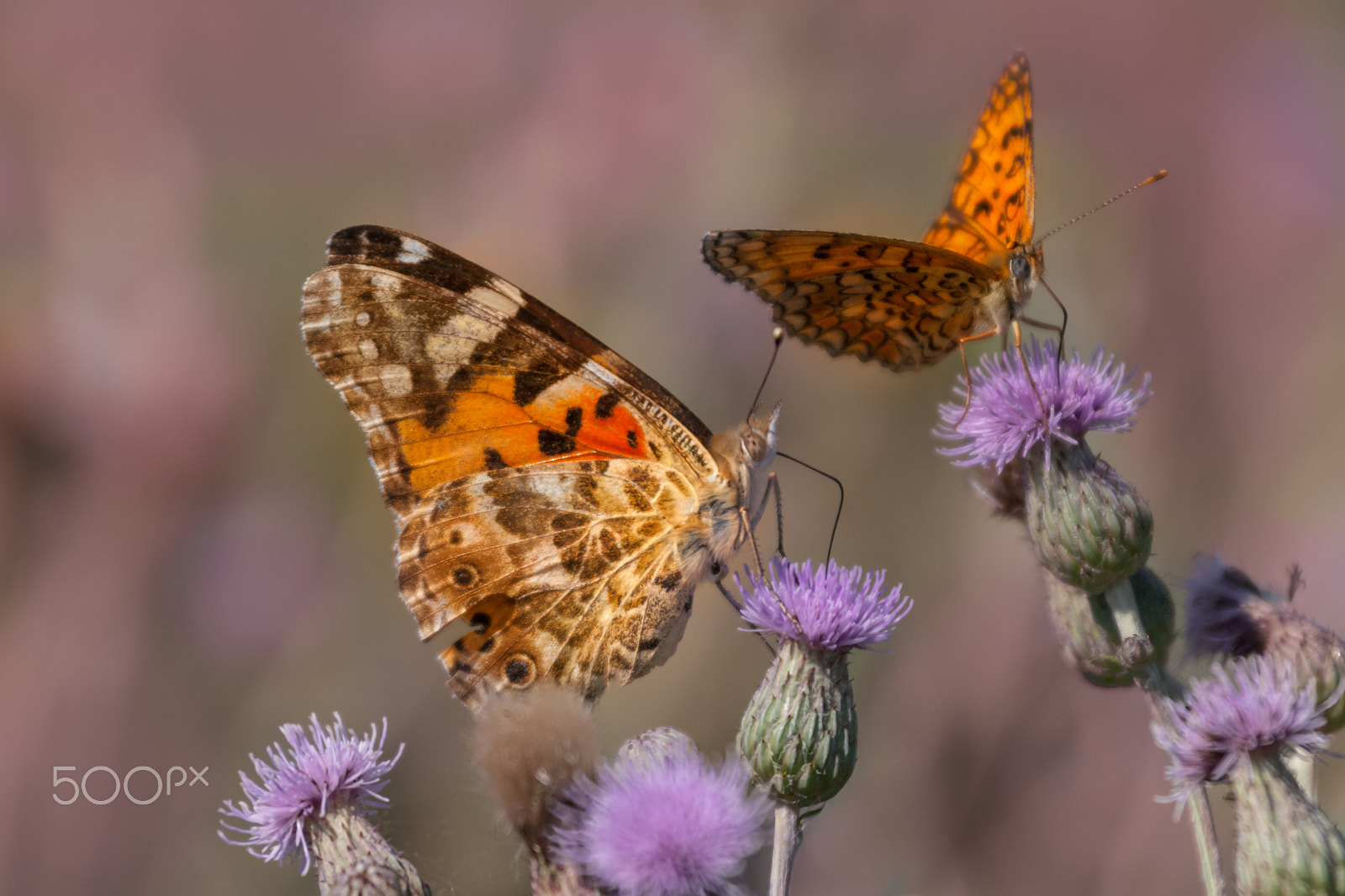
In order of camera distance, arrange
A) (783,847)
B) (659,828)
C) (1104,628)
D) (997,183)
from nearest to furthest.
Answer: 1. (659,828)
2. (783,847)
3. (1104,628)
4. (997,183)

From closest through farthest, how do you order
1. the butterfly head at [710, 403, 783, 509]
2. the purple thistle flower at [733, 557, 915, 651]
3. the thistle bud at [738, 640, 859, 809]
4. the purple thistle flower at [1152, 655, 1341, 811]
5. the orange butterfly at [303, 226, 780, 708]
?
1. the purple thistle flower at [1152, 655, 1341, 811]
2. the thistle bud at [738, 640, 859, 809]
3. the purple thistle flower at [733, 557, 915, 651]
4. the orange butterfly at [303, 226, 780, 708]
5. the butterfly head at [710, 403, 783, 509]

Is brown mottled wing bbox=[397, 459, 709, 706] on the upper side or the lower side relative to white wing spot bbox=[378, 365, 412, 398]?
lower

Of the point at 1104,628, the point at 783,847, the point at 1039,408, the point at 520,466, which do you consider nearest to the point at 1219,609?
the point at 1104,628

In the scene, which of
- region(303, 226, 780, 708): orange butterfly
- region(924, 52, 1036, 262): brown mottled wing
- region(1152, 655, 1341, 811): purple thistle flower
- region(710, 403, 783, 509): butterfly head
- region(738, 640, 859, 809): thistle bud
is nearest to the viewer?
region(1152, 655, 1341, 811): purple thistle flower

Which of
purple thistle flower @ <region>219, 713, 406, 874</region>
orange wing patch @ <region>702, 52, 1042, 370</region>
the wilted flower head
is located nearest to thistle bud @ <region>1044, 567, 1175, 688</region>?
the wilted flower head

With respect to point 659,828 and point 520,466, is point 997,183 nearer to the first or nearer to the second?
point 520,466

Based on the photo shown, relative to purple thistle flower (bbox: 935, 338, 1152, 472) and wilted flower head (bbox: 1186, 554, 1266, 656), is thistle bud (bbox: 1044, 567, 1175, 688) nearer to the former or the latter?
wilted flower head (bbox: 1186, 554, 1266, 656)

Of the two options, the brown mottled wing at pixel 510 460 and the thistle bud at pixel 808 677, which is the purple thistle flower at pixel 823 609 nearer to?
the thistle bud at pixel 808 677

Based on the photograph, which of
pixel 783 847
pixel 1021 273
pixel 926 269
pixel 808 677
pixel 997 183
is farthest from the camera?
pixel 997 183
